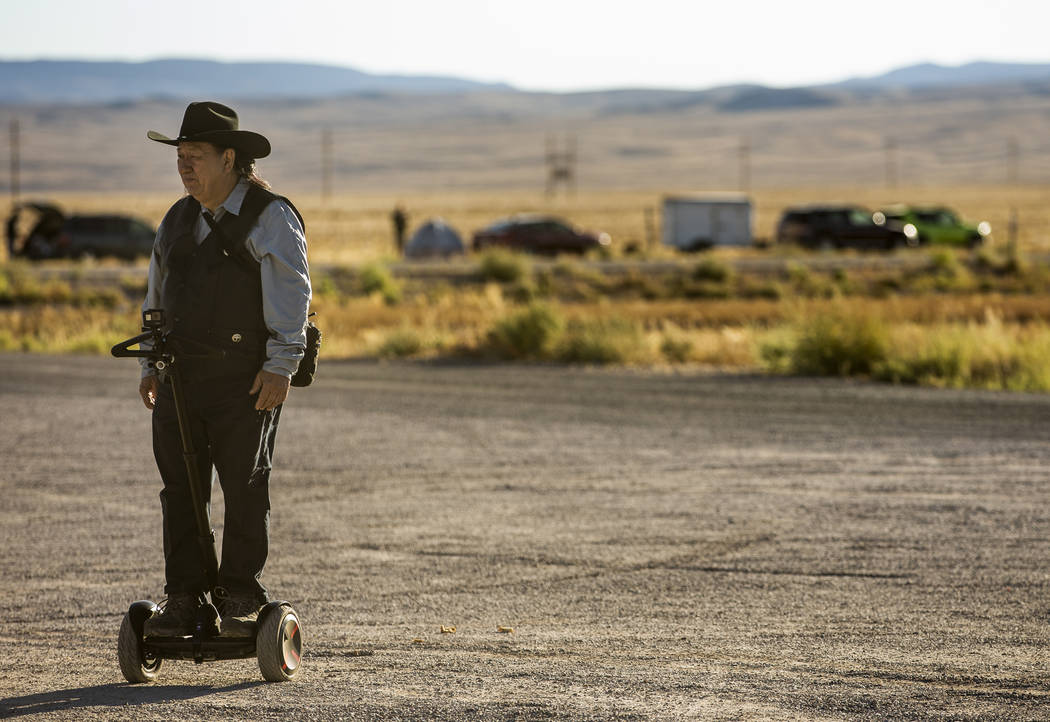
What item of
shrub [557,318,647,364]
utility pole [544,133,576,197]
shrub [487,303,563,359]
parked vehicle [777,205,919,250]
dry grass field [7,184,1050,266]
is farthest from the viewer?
Result: utility pole [544,133,576,197]

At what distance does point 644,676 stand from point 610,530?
3.17 m

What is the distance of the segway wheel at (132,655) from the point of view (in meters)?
5.14

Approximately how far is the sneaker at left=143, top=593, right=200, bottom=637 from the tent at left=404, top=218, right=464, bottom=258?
38.8 metres

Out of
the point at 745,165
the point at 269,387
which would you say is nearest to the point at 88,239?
the point at 269,387

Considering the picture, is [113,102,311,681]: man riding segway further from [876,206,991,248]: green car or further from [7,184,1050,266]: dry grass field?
[876,206,991,248]: green car

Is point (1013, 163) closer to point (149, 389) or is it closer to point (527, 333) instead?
point (527, 333)

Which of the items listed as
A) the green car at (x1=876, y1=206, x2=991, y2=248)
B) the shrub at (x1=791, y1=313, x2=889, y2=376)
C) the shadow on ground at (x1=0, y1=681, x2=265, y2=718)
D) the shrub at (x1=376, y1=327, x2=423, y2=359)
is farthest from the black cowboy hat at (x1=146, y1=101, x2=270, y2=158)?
the green car at (x1=876, y1=206, x2=991, y2=248)

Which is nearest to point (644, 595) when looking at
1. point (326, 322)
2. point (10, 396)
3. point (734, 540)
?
point (734, 540)

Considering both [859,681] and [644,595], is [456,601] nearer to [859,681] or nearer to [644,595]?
[644,595]

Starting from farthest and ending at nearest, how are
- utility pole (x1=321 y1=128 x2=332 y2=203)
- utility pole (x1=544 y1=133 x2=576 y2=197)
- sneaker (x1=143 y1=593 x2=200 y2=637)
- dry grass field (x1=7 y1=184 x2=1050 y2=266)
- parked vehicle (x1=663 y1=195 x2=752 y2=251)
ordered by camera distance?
utility pole (x1=321 y1=128 x2=332 y2=203) < utility pole (x1=544 y1=133 x2=576 y2=197) < dry grass field (x1=7 y1=184 x2=1050 y2=266) < parked vehicle (x1=663 y1=195 x2=752 y2=251) < sneaker (x1=143 y1=593 x2=200 y2=637)

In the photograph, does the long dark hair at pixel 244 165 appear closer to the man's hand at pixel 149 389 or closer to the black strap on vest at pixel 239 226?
the black strap on vest at pixel 239 226

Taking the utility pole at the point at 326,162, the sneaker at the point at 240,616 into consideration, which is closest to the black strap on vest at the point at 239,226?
the sneaker at the point at 240,616

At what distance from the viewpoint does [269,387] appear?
199 inches

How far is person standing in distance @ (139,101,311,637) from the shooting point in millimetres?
5090
